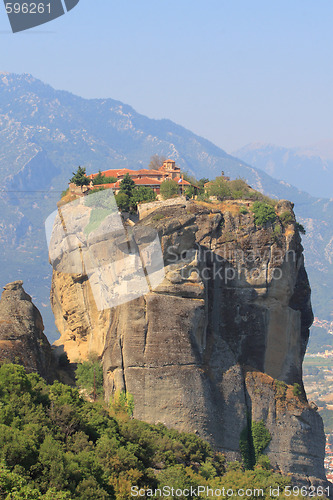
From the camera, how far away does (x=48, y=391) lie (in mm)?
49938

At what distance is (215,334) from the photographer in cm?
6431

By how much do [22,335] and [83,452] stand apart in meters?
16.5

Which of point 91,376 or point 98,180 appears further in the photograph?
point 98,180

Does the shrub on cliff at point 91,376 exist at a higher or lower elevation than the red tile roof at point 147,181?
lower

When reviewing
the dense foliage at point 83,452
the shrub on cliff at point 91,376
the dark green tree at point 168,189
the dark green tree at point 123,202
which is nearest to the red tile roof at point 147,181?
the dark green tree at point 168,189

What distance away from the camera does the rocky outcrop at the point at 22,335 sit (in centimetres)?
5684

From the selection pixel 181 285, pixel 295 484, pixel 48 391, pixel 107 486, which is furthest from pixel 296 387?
pixel 107 486

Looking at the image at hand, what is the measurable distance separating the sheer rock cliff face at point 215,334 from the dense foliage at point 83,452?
8.86 ft

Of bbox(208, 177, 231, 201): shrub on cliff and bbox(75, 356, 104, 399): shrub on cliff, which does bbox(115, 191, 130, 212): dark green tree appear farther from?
bbox(75, 356, 104, 399): shrub on cliff

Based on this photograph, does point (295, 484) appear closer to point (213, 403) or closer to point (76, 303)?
point (213, 403)

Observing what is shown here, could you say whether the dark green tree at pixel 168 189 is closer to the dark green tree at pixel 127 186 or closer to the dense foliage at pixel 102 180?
the dark green tree at pixel 127 186

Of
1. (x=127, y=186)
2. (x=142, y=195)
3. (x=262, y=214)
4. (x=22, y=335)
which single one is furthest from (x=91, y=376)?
(x=262, y=214)

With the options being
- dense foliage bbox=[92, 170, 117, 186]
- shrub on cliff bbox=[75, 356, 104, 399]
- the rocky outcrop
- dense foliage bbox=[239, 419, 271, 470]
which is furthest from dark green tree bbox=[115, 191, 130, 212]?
dense foliage bbox=[239, 419, 271, 470]

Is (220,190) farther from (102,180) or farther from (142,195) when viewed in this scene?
(102,180)
